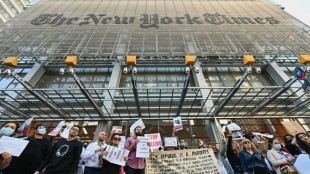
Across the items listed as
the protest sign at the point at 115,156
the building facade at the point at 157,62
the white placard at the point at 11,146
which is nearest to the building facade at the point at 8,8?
the building facade at the point at 157,62

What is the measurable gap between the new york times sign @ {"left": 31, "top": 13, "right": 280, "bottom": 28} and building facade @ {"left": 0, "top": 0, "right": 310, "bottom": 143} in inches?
3.5

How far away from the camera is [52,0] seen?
17234mm

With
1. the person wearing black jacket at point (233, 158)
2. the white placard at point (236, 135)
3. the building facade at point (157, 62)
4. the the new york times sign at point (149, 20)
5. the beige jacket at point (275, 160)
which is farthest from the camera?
the the new york times sign at point (149, 20)

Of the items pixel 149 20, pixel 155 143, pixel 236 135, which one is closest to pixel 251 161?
pixel 236 135

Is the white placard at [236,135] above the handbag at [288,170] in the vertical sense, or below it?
above

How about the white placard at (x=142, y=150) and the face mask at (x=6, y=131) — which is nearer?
the face mask at (x=6, y=131)

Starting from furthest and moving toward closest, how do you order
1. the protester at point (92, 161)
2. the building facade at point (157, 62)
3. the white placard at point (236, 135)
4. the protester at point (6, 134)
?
the building facade at point (157, 62) < the white placard at point (236, 135) < the protester at point (92, 161) < the protester at point (6, 134)

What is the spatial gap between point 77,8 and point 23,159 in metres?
16.1

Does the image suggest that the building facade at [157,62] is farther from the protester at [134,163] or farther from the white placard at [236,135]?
the protester at [134,163]

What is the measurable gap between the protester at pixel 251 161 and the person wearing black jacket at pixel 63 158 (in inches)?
182

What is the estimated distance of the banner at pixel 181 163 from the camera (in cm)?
395

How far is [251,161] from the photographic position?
13.3ft

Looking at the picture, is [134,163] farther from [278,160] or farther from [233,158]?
[278,160]

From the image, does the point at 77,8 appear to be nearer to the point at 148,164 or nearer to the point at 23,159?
the point at 23,159
